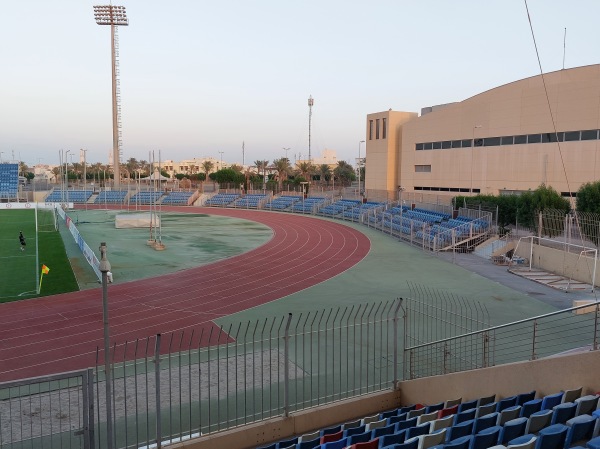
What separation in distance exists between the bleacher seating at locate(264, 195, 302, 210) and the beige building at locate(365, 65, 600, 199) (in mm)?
11001

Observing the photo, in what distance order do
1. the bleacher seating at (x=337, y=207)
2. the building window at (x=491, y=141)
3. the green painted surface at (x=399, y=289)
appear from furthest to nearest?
the bleacher seating at (x=337, y=207) → the building window at (x=491, y=141) → the green painted surface at (x=399, y=289)

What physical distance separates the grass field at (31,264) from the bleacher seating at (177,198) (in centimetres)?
2884

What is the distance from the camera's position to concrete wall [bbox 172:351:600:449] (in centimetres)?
882

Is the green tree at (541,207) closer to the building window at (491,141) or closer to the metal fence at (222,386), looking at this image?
the building window at (491,141)

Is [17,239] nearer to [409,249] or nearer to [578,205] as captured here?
[409,249]

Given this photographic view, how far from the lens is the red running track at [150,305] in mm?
14672

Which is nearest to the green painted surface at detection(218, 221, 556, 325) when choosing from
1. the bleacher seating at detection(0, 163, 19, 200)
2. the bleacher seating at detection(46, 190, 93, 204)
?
the bleacher seating at detection(46, 190, 93, 204)

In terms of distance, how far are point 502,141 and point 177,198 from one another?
4776 centimetres

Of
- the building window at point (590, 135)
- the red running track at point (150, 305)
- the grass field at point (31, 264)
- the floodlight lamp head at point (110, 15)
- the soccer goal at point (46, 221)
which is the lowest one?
the red running track at point (150, 305)

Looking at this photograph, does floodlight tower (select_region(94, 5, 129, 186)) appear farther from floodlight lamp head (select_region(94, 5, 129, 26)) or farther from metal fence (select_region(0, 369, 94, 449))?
metal fence (select_region(0, 369, 94, 449))

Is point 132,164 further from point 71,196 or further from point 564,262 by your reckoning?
point 564,262

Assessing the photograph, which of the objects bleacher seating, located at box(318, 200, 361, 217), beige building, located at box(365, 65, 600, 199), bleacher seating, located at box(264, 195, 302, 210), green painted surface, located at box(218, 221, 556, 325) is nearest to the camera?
green painted surface, located at box(218, 221, 556, 325)

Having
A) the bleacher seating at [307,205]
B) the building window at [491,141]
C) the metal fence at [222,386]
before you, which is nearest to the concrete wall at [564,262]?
the metal fence at [222,386]

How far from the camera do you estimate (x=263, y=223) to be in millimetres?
50812
